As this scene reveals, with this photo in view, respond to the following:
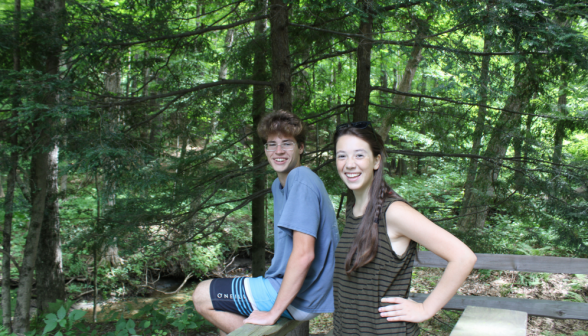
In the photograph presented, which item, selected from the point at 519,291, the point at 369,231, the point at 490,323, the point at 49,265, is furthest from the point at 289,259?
the point at 49,265

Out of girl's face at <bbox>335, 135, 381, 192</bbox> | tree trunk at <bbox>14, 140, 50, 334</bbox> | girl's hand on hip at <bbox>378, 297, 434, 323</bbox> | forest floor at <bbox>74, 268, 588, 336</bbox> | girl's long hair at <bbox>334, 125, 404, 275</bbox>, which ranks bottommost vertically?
forest floor at <bbox>74, 268, 588, 336</bbox>

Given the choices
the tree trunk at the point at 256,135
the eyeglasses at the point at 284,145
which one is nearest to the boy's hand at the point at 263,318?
the eyeglasses at the point at 284,145

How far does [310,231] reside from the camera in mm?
1836

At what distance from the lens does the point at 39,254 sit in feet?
21.1

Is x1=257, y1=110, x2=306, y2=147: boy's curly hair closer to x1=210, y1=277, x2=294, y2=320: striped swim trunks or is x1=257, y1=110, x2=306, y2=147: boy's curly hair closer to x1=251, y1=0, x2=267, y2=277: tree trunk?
x1=210, y1=277, x2=294, y2=320: striped swim trunks

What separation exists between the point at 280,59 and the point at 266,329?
3.19 m

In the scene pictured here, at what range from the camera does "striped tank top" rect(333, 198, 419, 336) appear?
61.3 inches

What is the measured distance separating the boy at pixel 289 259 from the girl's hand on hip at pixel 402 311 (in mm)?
446

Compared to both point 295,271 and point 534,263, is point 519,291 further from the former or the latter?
point 295,271

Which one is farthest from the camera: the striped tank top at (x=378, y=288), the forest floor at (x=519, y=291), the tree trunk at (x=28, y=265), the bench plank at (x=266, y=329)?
the forest floor at (x=519, y=291)

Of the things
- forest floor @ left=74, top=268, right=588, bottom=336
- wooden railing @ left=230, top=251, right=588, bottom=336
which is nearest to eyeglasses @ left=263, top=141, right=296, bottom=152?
wooden railing @ left=230, top=251, right=588, bottom=336

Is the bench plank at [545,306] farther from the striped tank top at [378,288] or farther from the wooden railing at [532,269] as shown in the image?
the striped tank top at [378,288]

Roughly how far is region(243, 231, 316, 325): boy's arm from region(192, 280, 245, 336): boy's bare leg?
0.30 metres

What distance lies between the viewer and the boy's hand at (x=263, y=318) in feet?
6.14
